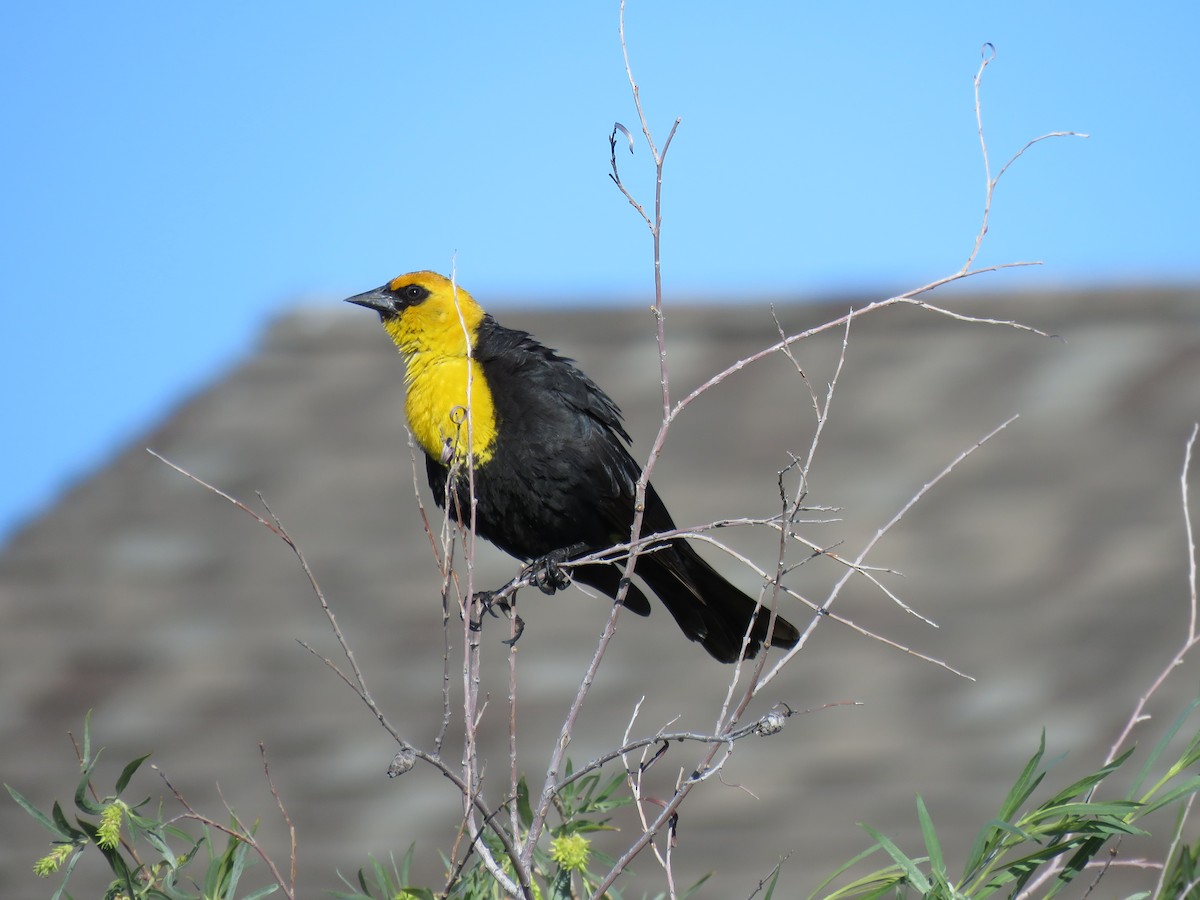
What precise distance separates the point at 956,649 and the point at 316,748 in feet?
8.58

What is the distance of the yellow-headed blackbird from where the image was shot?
143 inches

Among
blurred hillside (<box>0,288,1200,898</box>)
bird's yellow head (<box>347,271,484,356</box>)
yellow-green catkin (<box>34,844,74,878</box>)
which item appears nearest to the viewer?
yellow-green catkin (<box>34,844,74,878</box>)

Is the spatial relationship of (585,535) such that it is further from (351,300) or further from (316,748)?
(316,748)

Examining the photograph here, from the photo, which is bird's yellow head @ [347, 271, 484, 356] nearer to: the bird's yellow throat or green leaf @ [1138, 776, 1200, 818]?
the bird's yellow throat

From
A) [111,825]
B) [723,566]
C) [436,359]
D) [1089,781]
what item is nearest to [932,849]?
[1089,781]

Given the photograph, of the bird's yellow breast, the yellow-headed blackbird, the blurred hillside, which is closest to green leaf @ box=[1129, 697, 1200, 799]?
the yellow-headed blackbird

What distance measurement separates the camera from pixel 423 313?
396cm

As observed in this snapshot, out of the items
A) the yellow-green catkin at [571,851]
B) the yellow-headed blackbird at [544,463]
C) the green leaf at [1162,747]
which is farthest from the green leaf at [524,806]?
the yellow-headed blackbird at [544,463]

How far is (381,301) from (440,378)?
0.49m

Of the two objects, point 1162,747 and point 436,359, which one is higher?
point 436,359

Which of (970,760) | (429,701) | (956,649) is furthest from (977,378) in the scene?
(429,701)

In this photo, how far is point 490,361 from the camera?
380 centimetres

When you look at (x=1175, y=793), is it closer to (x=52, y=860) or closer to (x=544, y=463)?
(x=52, y=860)

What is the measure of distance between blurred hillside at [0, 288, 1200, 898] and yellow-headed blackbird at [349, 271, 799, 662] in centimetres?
137
